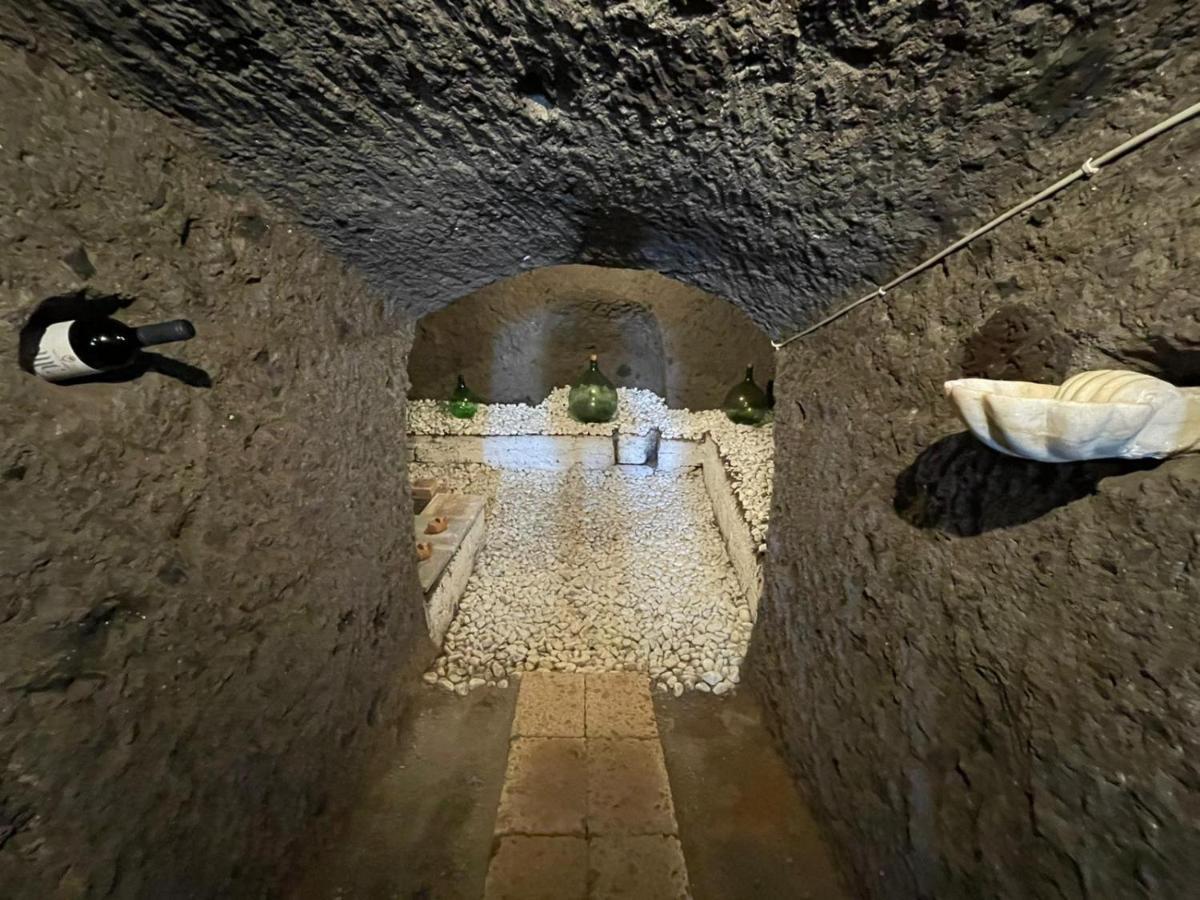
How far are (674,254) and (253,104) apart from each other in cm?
84

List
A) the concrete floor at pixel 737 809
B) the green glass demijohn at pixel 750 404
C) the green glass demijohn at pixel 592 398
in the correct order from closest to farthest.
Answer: the concrete floor at pixel 737 809, the green glass demijohn at pixel 750 404, the green glass demijohn at pixel 592 398

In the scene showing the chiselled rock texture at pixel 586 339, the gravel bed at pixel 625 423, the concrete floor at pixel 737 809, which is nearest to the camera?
the concrete floor at pixel 737 809

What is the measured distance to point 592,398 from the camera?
4.02m

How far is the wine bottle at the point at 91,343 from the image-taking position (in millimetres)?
582

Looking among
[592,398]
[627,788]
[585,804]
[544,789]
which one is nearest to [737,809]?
[627,788]

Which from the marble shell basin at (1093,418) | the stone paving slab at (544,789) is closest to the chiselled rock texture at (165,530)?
the stone paving slab at (544,789)

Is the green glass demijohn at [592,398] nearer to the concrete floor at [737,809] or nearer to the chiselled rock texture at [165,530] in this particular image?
the concrete floor at [737,809]

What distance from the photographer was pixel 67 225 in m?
0.61

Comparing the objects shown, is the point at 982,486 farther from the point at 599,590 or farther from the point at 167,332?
the point at 599,590

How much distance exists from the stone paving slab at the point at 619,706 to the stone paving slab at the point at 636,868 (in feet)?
1.09

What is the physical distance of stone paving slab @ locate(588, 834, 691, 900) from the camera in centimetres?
108

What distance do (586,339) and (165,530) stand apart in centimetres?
389

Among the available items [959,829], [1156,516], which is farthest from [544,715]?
[1156,516]

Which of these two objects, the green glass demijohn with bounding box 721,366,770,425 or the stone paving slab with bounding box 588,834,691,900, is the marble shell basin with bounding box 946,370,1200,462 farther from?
the green glass demijohn with bounding box 721,366,770,425
